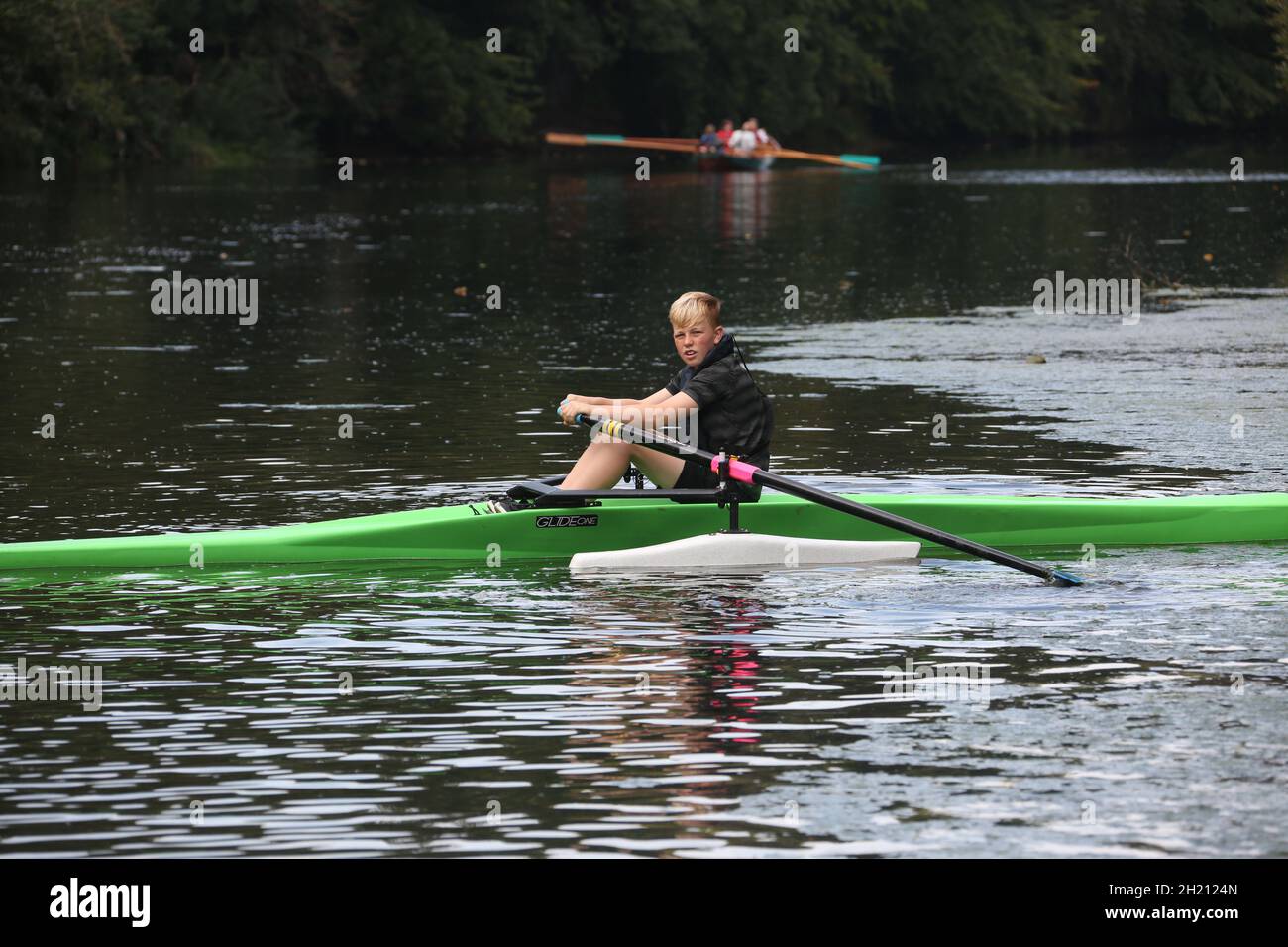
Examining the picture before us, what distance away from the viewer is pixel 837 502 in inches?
412

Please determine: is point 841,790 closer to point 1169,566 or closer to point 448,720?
point 448,720

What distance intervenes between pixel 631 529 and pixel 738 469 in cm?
78

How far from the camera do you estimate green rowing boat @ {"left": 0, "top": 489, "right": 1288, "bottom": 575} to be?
10625 millimetres

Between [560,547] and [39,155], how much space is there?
43.1 metres

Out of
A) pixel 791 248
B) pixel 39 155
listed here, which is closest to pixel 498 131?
pixel 39 155

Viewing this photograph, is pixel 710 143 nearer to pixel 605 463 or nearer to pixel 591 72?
pixel 591 72

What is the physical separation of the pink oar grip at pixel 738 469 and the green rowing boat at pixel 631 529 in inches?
19.6

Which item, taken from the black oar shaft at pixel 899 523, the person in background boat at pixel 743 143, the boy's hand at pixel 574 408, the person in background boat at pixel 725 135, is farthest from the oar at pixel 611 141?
the black oar shaft at pixel 899 523

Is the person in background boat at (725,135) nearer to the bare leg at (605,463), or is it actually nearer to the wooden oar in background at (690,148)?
the wooden oar in background at (690,148)

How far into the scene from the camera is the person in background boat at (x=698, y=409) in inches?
424

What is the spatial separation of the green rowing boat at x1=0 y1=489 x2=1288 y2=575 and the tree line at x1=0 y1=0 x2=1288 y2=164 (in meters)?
38.6

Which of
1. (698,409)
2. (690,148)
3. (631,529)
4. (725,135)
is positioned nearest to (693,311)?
(698,409)

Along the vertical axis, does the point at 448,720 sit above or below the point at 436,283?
below
